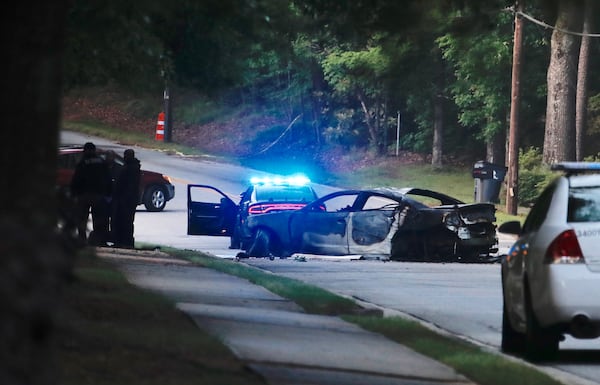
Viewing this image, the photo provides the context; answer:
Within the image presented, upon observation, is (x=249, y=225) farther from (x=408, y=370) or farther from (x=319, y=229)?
(x=408, y=370)

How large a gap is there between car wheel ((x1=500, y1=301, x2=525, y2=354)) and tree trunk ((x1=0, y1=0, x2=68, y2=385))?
784cm

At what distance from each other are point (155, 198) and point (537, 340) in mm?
26367

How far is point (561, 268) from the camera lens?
34.9ft

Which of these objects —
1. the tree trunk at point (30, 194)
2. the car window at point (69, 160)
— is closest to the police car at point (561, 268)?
the tree trunk at point (30, 194)

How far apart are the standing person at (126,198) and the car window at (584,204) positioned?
12.7 metres

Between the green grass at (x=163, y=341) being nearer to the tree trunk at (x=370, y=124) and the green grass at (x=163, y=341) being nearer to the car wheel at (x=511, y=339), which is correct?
the car wheel at (x=511, y=339)

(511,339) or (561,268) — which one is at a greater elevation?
(561,268)

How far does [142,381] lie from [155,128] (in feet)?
184

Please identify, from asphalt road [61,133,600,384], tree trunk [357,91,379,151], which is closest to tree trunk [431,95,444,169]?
tree trunk [357,91,379,151]

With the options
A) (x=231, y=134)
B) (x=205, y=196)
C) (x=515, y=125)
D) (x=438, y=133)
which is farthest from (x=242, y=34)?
(x=231, y=134)

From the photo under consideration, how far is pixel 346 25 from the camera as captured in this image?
873cm

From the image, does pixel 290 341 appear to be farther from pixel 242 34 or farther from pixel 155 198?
pixel 155 198

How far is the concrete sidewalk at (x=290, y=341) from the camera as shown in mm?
9422

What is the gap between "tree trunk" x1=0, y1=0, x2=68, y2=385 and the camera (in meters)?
3.95
